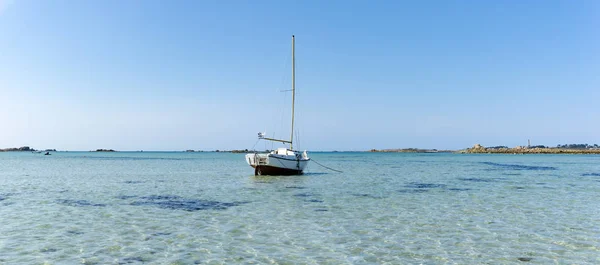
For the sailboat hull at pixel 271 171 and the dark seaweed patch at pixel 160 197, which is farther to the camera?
the sailboat hull at pixel 271 171

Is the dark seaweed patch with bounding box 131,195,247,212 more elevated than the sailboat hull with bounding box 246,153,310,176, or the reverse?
the sailboat hull with bounding box 246,153,310,176

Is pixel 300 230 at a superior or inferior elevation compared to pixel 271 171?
inferior

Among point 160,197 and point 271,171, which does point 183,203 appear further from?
point 271,171

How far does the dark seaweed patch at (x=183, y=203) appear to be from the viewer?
20.4m

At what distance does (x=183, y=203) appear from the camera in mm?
22141

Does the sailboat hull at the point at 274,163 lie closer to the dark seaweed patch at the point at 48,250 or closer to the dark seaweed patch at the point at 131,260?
the dark seaweed patch at the point at 48,250

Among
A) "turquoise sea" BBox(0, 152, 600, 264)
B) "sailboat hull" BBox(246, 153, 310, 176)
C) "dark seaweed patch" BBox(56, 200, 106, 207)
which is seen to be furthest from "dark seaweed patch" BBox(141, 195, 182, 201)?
"sailboat hull" BBox(246, 153, 310, 176)

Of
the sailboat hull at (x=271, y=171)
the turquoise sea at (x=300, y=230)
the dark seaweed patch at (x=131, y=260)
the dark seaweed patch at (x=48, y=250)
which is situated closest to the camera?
the dark seaweed patch at (x=131, y=260)

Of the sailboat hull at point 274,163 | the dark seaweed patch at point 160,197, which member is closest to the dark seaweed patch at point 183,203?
the dark seaweed patch at point 160,197

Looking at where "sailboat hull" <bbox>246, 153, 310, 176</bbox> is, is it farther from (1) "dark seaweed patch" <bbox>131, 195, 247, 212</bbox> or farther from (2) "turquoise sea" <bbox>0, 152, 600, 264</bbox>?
(1) "dark seaweed patch" <bbox>131, 195, 247, 212</bbox>

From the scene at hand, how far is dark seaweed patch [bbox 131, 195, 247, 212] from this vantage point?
20.4 meters

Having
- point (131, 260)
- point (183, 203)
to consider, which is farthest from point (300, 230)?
point (183, 203)

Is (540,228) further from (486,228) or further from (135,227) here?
(135,227)

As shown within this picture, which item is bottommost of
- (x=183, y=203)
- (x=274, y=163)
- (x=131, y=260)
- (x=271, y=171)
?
(x=131, y=260)
